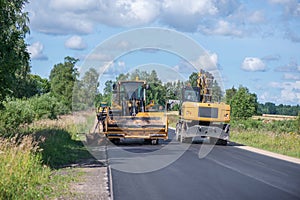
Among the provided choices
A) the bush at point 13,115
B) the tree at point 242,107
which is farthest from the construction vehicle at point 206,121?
the tree at point 242,107

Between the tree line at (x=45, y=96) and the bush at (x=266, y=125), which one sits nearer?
the tree line at (x=45, y=96)

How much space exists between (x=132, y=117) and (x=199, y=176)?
10.4 metres

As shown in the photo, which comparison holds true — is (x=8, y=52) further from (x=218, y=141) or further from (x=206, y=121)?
(x=218, y=141)

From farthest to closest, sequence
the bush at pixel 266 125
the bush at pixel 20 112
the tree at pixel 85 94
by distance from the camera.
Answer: the bush at pixel 266 125, the tree at pixel 85 94, the bush at pixel 20 112

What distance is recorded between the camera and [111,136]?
75.2 ft

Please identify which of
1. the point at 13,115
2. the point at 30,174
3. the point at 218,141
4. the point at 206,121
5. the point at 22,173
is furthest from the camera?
the point at 218,141

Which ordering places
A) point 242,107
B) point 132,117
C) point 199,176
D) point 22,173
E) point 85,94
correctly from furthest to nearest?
point 242,107 < point 85,94 < point 132,117 < point 199,176 < point 22,173

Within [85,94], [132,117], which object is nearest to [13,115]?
[85,94]

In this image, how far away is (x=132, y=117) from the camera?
75.7ft

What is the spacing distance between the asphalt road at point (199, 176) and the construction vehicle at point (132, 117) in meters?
2.89

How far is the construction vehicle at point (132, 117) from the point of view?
22.8 meters

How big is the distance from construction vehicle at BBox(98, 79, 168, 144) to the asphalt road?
9.47 ft

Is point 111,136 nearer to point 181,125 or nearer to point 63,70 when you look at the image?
point 181,125

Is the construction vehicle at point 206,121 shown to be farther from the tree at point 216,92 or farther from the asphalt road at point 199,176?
the asphalt road at point 199,176
